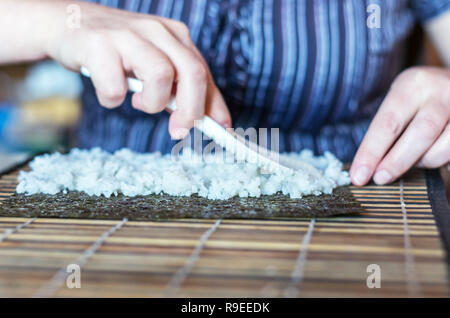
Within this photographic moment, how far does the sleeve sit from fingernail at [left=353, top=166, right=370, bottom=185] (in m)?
0.60

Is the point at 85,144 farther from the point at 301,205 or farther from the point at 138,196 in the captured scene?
the point at 301,205

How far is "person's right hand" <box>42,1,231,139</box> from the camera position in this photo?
0.68 meters

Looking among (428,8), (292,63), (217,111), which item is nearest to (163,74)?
(217,111)

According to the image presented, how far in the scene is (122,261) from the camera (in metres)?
0.41

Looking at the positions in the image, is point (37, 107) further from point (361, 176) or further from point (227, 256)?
point (227, 256)

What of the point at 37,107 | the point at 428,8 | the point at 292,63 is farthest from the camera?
the point at 37,107

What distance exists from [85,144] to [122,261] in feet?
2.87

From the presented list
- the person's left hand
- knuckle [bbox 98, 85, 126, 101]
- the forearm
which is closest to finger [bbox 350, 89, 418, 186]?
the person's left hand

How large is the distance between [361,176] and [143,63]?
1.18 feet

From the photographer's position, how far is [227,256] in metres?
0.43

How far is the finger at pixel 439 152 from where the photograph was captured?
0.75 meters

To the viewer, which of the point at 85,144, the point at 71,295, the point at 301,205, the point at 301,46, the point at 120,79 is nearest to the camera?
the point at 71,295

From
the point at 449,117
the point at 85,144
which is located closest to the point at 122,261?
the point at 449,117
